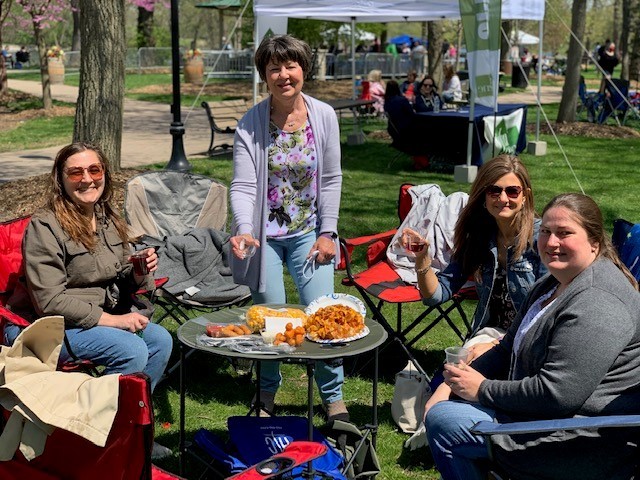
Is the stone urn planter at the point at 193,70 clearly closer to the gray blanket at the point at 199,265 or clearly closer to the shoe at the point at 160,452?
the gray blanket at the point at 199,265

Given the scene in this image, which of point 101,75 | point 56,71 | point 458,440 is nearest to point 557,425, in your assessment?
point 458,440

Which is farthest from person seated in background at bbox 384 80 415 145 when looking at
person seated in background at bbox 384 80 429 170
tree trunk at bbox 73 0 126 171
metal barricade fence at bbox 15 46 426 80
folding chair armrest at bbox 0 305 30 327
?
metal barricade fence at bbox 15 46 426 80

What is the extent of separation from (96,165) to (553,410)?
217 cm

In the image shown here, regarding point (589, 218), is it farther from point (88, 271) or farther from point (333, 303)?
point (88, 271)

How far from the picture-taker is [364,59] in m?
30.1

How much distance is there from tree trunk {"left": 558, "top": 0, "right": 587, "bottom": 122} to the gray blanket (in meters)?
10.3

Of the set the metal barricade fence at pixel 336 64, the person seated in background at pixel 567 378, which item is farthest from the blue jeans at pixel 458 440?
the metal barricade fence at pixel 336 64

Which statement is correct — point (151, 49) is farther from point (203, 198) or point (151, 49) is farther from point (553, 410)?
point (553, 410)

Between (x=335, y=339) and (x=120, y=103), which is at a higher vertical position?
(x=120, y=103)

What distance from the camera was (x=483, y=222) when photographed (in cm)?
397

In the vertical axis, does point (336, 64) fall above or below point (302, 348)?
above

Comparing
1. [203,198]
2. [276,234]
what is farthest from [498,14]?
[276,234]

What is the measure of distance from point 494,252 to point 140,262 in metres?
1.56

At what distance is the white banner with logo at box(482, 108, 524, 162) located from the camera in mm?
10977
